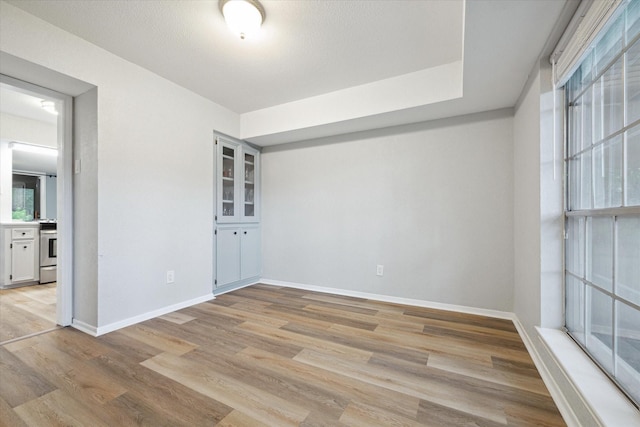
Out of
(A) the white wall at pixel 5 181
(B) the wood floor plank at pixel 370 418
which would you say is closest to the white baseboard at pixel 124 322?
(B) the wood floor plank at pixel 370 418

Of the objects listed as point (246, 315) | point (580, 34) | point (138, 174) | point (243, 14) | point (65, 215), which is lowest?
point (246, 315)

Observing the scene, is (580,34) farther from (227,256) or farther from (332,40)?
(227,256)

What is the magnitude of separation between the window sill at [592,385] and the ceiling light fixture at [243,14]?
8.91ft

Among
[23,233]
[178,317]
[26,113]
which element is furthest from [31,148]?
[178,317]

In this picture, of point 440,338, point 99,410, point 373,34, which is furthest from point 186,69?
point 440,338

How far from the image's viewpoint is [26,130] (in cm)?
379

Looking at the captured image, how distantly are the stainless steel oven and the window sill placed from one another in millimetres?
5845

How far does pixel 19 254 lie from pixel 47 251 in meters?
0.29

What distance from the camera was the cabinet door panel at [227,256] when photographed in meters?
3.46

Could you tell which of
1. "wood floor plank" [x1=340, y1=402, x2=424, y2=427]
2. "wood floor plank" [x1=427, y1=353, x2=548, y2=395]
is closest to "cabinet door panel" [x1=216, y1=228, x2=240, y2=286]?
"wood floor plank" [x1=340, y1=402, x2=424, y2=427]

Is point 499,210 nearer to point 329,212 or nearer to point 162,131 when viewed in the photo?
point 329,212

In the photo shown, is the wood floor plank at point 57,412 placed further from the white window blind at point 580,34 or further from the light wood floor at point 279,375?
the white window blind at point 580,34

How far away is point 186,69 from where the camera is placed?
2613mm

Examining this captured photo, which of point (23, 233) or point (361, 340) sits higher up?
point (23, 233)
